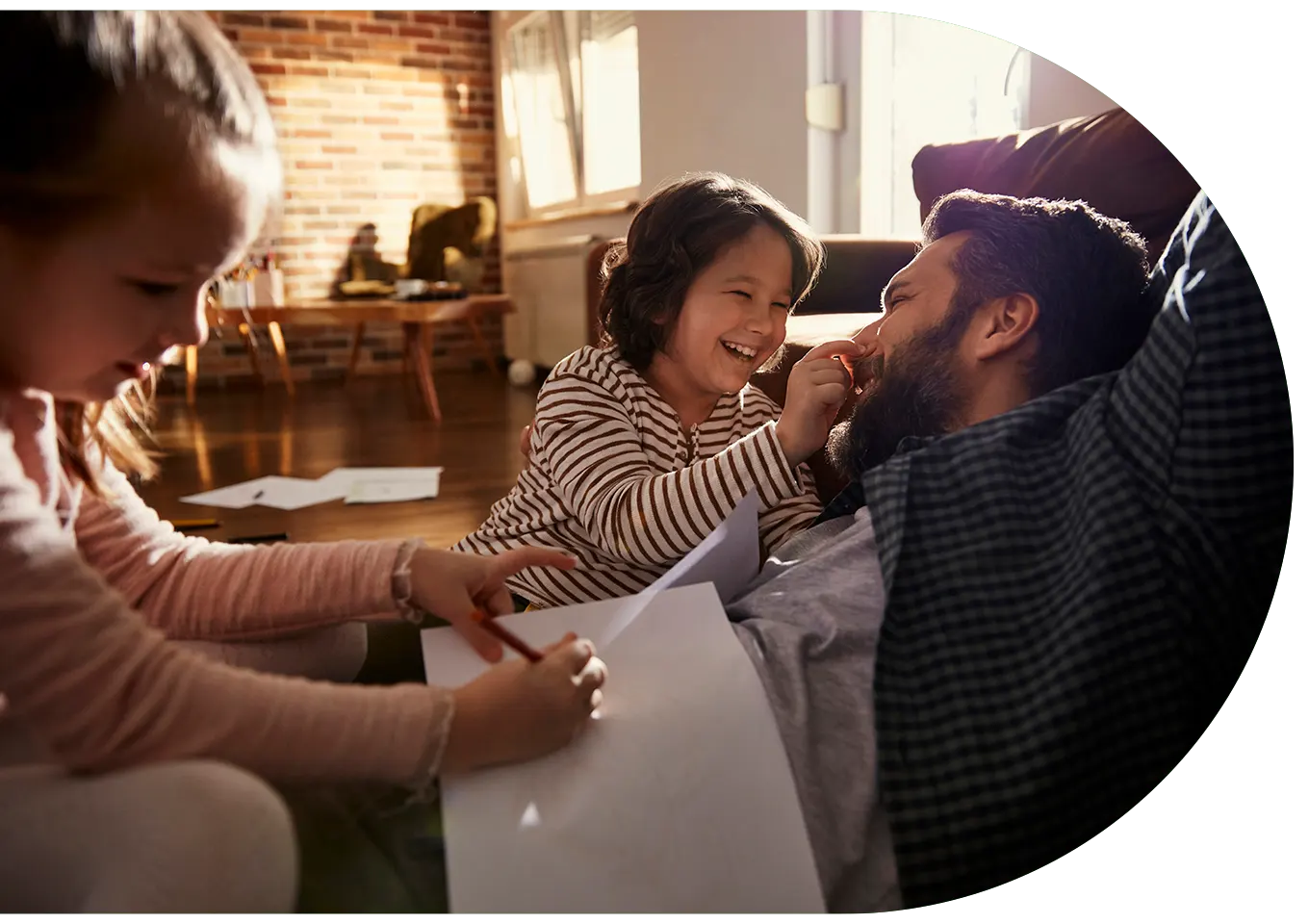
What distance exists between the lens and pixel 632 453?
0.55 m

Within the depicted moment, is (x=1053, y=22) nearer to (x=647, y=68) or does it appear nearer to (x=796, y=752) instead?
(x=647, y=68)

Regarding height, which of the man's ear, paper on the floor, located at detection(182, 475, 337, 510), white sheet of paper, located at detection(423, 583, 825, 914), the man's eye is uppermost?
the man's eye

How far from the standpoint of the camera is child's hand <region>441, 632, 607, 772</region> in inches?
15.0

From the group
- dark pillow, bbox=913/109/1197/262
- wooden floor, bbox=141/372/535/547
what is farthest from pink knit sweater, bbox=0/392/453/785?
dark pillow, bbox=913/109/1197/262

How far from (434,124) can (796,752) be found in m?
0.45

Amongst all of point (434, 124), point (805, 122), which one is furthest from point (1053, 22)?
point (434, 124)

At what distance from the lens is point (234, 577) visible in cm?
47

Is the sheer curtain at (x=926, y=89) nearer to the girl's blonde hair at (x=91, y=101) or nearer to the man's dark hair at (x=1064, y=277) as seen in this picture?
the man's dark hair at (x=1064, y=277)

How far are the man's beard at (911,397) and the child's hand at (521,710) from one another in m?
0.24

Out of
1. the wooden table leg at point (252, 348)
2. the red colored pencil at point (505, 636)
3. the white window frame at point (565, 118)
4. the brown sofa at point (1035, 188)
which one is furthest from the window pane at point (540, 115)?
the red colored pencil at point (505, 636)

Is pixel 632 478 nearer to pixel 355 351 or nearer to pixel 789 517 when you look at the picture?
pixel 789 517

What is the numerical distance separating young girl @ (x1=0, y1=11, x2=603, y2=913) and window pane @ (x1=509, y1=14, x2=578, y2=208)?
0.78 feet

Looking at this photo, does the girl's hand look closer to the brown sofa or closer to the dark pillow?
the brown sofa

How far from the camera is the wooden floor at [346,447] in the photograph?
53 cm
